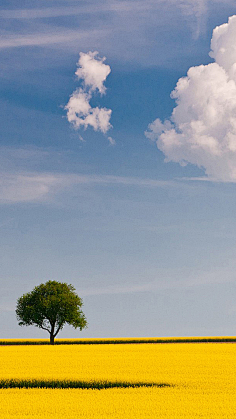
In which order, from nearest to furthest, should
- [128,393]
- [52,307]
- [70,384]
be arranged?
[128,393]
[70,384]
[52,307]

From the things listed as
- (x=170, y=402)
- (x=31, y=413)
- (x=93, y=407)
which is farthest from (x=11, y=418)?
(x=170, y=402)

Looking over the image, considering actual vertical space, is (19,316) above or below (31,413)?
above

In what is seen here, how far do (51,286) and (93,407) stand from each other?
72.3m

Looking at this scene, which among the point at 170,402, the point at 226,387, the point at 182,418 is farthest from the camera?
the point at 226,387

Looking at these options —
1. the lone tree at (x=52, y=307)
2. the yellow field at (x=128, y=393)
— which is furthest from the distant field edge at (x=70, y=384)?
the lone tree at (x=52, y=307)

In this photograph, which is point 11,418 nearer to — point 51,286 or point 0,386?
point 0,386

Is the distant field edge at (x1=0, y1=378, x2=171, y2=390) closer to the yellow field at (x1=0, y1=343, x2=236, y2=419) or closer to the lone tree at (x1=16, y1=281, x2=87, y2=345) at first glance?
the yellow field at (x1=0, y1=343, x2=236, y2=419)

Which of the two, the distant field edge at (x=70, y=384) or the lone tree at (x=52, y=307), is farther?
the lone tree at (x=52, y=307)

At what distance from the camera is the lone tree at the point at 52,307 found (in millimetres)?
90562

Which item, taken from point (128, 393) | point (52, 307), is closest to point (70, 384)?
point (128, 393)

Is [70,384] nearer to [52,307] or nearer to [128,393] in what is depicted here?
[128,393]

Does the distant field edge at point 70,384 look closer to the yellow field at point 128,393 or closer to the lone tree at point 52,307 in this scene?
the yellow field at point 128,393

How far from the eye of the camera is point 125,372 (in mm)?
34188

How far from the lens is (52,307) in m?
90.9
